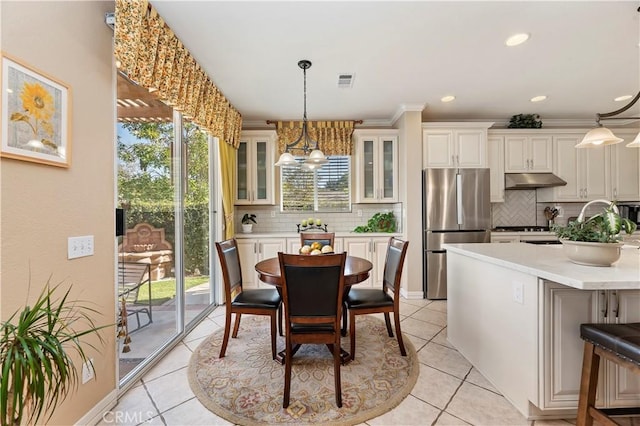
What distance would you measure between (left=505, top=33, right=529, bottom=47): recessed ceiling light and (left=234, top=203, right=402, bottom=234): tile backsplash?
8.72 ft

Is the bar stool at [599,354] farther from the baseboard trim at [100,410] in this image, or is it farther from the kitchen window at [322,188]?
the kitchen window at [322,188]

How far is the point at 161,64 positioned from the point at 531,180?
482 centimetres

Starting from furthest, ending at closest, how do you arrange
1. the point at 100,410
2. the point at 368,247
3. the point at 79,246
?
the point at 368,247 → the point at 100,410 → the point at 79,246

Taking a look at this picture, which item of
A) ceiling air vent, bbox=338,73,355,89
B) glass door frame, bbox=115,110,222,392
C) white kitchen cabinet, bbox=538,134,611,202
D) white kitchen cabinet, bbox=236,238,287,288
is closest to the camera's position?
glass door frame, bbox=115,110,222,392

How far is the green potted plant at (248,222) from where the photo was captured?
4.32m

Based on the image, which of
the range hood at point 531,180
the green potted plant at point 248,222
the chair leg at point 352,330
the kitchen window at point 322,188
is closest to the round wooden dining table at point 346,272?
the chair leg at point 352,330

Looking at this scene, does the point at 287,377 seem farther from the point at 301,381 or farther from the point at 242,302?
the point at 242,302

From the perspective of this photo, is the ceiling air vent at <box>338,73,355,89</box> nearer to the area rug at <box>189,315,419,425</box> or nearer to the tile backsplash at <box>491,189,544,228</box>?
the area rug at <box>189,315,419,425</box>

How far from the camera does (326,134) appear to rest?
438 centimetres

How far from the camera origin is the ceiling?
1990 millimetres

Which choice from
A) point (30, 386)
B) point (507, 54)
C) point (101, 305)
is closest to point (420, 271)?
point (507, 54)

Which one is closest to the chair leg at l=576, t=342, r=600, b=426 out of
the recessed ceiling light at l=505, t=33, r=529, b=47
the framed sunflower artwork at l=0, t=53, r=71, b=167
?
the recessed ceiling light at l=505, t=33, r=529, b=47

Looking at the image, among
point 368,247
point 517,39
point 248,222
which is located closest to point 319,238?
point 368,247

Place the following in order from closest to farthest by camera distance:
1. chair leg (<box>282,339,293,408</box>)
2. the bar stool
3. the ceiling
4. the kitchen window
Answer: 1. the bar stool
2. chair leg (<box>282,339,293,408</box>)
3. the ceiling
4. the kitchen window
